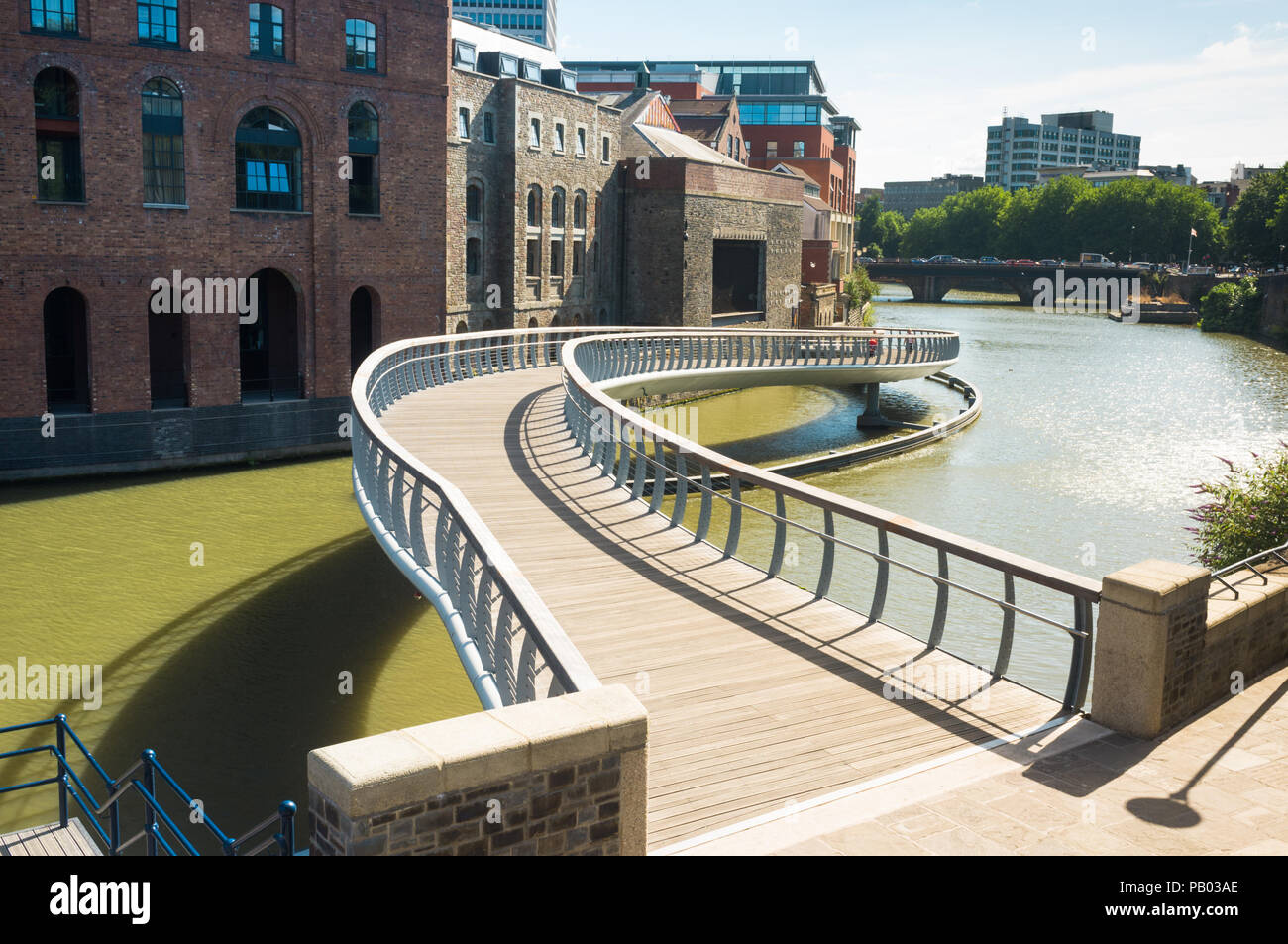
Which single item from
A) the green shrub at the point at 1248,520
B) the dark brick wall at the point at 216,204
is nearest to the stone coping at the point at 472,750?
the green shrub at the point at 1248,520

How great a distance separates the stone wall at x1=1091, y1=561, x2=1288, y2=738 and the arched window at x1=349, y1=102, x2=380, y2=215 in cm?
2640

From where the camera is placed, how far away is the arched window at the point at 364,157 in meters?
30.8

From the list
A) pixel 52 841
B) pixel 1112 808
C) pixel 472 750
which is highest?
pixel 472 750

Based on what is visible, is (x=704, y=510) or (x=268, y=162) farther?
(x=268, y=162)

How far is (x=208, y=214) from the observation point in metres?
28.0

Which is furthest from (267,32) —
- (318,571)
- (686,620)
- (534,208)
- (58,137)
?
(686,620)

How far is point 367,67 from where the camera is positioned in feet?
101

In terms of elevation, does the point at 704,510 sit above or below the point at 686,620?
above

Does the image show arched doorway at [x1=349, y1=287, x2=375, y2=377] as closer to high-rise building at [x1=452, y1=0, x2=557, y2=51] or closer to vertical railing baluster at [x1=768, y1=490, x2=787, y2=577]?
vertical railing baluster at [x1=768, y1=490, x2=787, y2=577]

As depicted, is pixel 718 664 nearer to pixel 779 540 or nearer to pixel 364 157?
pixel 779 540

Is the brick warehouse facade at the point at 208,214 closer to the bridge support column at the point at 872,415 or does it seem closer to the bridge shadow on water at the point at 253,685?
the bridge shadow on water at the point at 253,685

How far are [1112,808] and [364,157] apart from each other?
2838 cm

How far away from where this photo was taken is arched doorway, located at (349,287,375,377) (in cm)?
3362
